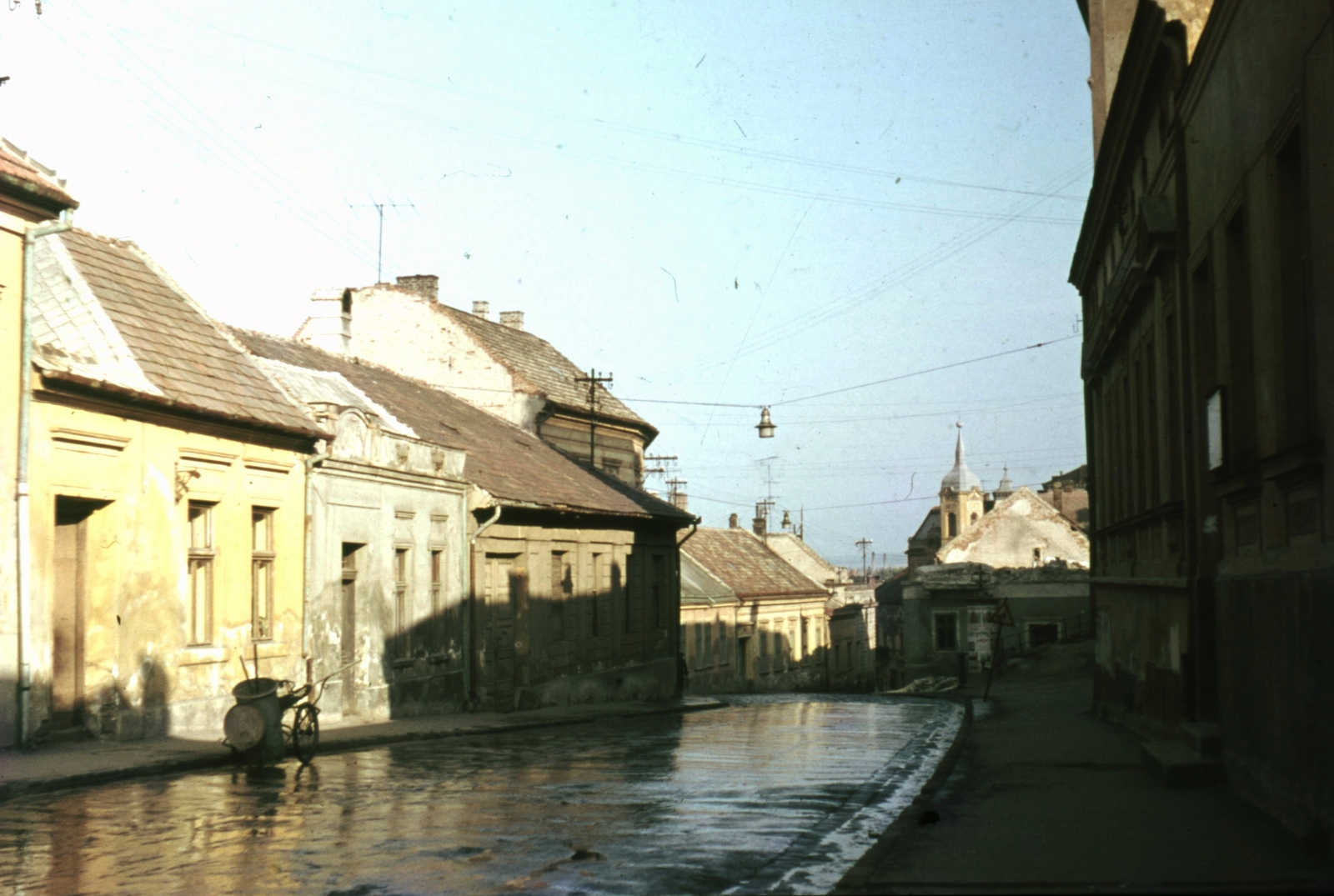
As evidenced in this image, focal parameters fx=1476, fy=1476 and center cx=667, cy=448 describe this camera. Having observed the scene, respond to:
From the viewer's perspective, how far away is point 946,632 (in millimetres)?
63344

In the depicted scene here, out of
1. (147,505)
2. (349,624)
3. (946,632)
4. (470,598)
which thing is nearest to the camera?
(147,505)

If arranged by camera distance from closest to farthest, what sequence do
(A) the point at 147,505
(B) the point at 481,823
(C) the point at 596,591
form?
(B) the point at 481,823, (A) the point at 147,505, (C) the point at 596,591

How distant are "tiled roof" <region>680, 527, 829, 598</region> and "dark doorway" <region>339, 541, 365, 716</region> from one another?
31605mm

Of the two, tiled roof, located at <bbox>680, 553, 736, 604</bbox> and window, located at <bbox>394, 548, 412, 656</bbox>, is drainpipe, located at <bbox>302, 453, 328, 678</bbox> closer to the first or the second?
window, located at <bbox>394, 548, 412, 656</bbox>

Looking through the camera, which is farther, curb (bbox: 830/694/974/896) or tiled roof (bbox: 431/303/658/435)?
tiled roof (bbox: 431/303/658/435)

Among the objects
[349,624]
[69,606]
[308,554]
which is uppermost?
[308,554]

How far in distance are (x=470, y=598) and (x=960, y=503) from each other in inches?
3736

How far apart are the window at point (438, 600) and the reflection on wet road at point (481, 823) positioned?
790cm

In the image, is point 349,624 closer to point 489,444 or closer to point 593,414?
point 489,444

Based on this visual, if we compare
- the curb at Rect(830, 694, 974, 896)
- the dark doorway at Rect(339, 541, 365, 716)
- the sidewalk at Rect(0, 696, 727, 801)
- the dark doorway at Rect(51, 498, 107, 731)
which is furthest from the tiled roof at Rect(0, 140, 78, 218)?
the curb at Rect(830, 694, 974, 896)

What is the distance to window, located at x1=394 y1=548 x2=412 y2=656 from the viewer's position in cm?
2452

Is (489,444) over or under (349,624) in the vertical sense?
over

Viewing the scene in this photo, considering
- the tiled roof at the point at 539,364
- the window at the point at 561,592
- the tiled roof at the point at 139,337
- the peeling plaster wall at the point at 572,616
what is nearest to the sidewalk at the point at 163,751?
the peeling plaster wall at the point at 572,616

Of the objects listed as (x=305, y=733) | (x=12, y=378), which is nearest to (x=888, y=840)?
(x=305, y=733)
